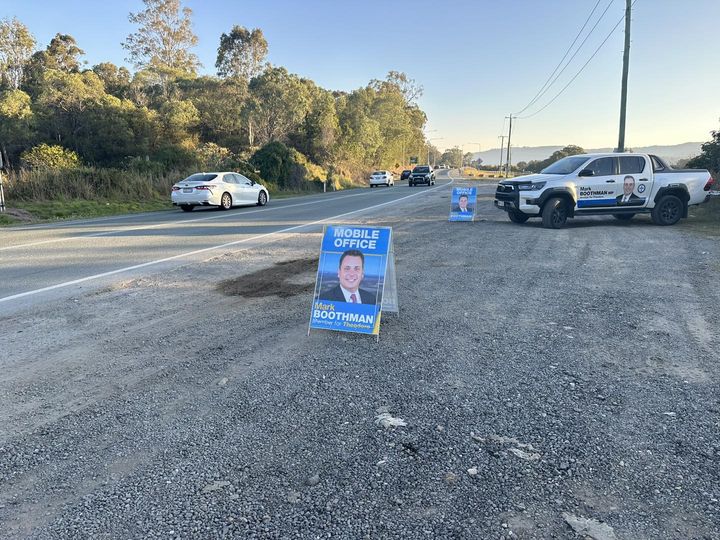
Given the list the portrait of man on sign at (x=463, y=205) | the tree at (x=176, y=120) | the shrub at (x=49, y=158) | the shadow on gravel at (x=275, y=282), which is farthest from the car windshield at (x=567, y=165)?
the tree at (x=176, y=120)

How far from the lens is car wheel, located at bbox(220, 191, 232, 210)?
→ 2050cm

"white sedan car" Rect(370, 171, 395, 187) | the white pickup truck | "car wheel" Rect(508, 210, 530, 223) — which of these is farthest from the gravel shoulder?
"white sedan car" Rect(370, 171, 395, 187)

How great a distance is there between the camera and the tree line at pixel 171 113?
34125 millimetres

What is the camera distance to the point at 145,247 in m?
10.7

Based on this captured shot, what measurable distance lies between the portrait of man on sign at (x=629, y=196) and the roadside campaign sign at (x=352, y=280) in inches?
426

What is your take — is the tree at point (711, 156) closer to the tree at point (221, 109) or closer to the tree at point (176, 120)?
the tree at point (176, 120)

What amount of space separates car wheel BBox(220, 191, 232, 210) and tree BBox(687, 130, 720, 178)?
18468mm

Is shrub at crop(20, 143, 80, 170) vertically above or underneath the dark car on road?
above

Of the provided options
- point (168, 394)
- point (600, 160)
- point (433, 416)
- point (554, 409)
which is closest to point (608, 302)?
point (554, 409)

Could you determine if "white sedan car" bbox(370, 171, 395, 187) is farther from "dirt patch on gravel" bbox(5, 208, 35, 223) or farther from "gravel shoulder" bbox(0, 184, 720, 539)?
"gravel shoulder" bbox(0, 184, 720, 539)

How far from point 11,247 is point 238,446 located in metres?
10.3

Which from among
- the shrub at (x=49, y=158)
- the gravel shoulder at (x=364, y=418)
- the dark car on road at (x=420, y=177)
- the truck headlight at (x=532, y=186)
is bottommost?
the gravel shoulder at (x=364, y=418)

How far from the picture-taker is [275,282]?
7621mm

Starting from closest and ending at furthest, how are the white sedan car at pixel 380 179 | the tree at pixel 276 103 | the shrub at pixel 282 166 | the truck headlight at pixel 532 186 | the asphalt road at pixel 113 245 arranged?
the asphalt road at pixel 113 245 → the truck headlight at pixel 532 186 → the shrub at pixel 282 166 → the tree at pixel 276 103 → the white sedan car at pixel 380 179
